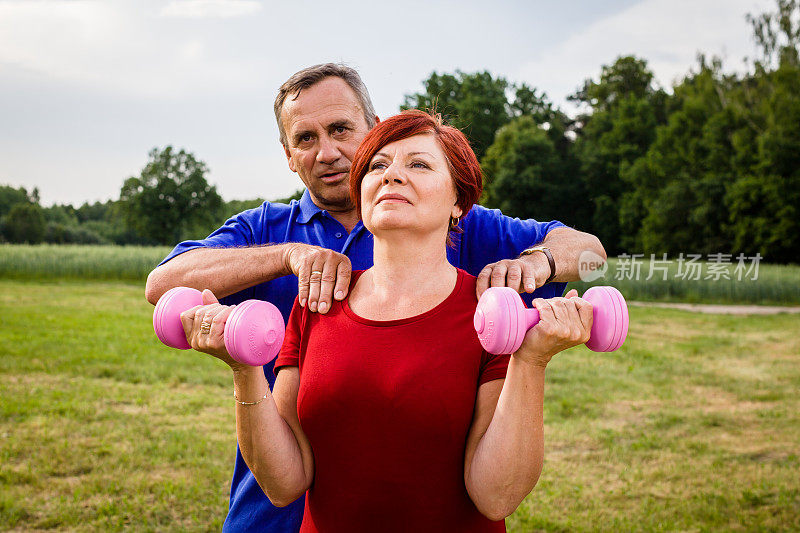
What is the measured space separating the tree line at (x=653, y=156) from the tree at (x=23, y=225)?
0.12 m

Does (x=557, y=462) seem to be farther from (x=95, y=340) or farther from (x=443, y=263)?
(x=95, y=340)

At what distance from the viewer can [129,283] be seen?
2670cm

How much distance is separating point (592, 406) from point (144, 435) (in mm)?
5864

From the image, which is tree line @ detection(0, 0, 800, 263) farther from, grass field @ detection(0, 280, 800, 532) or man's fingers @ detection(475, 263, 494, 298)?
man's fingers @ detection(475, 263, 494, 298)

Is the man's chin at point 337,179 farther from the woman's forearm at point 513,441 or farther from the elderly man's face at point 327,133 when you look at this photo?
the woman's forearm at point 513,441

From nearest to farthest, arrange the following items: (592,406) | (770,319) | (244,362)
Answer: (244,362)
(592,406)
(770,319)

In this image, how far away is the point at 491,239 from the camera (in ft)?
8.18

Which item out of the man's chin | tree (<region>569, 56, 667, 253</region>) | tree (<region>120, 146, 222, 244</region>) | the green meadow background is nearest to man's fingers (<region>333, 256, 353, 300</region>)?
the man's chin

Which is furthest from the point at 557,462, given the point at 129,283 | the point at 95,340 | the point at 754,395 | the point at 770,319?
the point at 129,283

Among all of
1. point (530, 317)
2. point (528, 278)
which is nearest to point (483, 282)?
point (528, 278)

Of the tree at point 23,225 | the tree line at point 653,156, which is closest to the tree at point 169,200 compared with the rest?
the tree line at point 653,156

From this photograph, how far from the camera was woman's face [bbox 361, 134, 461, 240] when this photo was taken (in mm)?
1752

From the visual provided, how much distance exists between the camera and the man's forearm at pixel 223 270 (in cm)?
220

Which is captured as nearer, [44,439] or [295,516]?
[295,516]
